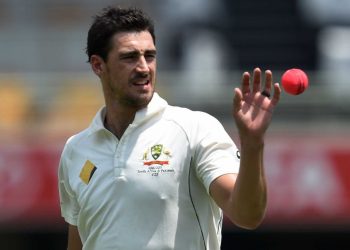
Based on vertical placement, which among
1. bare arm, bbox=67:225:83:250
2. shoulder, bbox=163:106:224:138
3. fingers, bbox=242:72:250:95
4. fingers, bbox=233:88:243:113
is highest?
fingers, bbox=242:72:250:95

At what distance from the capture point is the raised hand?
11.0ft

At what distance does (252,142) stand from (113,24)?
903 mm

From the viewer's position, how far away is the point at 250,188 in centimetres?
341

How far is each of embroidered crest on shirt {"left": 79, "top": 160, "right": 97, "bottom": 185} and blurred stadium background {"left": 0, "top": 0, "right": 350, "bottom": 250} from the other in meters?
5.12

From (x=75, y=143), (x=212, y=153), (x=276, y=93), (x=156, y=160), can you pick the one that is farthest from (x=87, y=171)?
(x=276, y=93)

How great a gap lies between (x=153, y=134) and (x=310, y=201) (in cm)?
530

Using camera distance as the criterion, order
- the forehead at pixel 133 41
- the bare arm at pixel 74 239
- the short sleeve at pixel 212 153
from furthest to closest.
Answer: the bare arm at pixel 74 239
the forehead at pixel 133 41
the short sleeve at pixel 212 153

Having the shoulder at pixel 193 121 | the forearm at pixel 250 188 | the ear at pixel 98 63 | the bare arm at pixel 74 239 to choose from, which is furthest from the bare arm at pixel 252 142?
the bare arm at pixel 74 239

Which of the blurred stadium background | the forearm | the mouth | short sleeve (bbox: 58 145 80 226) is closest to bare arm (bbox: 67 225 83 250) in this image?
short sleeve (bbox: 58 145 80 226)

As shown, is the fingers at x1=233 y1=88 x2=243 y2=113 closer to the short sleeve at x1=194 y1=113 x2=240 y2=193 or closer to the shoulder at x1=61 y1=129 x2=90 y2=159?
the short sleeve at x1=194 y1=113 x2=240 y2=193

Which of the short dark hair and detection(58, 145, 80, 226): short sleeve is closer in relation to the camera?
the short dark hair

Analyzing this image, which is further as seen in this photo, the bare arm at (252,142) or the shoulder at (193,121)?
the shoulder at (193,121)

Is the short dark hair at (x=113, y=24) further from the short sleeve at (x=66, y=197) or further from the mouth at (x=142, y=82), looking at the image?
the short sleeve at (x=66, y=197)

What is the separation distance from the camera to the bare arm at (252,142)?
3371mm
